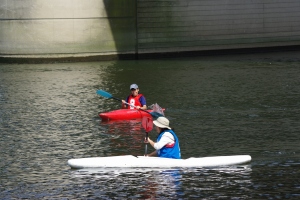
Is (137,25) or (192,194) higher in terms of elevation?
(137,25)

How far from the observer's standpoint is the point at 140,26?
36.4 meters

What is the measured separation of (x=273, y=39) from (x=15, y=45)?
14207 millimetres

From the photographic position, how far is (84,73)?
1188 inches

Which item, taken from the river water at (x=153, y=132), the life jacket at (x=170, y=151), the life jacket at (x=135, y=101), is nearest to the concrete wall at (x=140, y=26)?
the river water at (x=153, y=132)

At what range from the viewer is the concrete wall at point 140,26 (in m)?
33.7

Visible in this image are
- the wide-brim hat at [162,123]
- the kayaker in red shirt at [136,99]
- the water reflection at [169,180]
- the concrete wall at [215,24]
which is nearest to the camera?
the water reflection at [169,180]

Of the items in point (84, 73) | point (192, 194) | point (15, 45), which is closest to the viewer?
point (192, 194)

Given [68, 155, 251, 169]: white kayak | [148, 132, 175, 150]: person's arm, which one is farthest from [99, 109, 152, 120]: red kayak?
[148, 132, 175, 150]: person's arm

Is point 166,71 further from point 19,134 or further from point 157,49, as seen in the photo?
point 19,134

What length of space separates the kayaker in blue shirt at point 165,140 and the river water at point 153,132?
403 millimetres

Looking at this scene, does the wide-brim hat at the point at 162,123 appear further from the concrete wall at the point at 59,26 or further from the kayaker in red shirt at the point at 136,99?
the concrete wall at the point at 59,26

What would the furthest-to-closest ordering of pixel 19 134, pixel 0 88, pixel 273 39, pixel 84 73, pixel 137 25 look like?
pixel 273 39, pixel 137 25, pixel 84 73, pixel 0 88, pixel 19 134

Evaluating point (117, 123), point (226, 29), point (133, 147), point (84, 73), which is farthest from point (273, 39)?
point (133, 147)

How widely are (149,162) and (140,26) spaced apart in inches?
880
